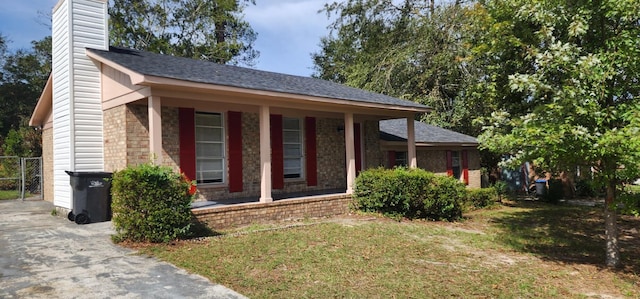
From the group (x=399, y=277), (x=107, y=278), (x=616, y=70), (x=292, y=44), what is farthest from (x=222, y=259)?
Result: (x=292, y=44)

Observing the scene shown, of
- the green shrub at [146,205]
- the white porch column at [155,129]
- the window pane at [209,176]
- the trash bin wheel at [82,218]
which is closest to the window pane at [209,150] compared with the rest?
the window pane at [209,176]

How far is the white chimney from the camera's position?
9.63 metres

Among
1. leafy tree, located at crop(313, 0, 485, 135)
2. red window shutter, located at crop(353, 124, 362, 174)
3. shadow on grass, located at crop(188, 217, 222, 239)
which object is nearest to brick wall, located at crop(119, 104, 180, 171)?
shadow on grass, located at crop(188, 217, 222, 239)

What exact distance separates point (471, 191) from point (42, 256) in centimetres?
1297

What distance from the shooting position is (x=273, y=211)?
374 inches

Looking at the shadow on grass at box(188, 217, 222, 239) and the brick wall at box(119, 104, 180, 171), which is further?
the brick wall at box(119, 104, 180, 171)

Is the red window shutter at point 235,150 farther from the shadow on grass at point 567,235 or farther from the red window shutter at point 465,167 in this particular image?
the red window shutter at point 465,167

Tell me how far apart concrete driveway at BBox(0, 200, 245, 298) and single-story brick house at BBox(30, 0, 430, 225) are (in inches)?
75.9

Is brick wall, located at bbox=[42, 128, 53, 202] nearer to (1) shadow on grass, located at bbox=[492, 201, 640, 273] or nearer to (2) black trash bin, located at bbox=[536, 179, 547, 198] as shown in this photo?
(1) shadow on grass, located at bbox=[492, 201, 640, 273]

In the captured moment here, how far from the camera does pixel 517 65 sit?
341 inches

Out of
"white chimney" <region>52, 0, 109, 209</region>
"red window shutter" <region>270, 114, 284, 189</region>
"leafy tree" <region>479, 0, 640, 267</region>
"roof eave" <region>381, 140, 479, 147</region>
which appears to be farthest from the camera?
"roof eave" <region>381, 140, 479, 147</region>

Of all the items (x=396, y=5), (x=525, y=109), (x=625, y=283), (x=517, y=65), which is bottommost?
(x=625, y=283)

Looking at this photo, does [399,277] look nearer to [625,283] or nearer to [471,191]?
[625,283]

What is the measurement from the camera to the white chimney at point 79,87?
9633mm
